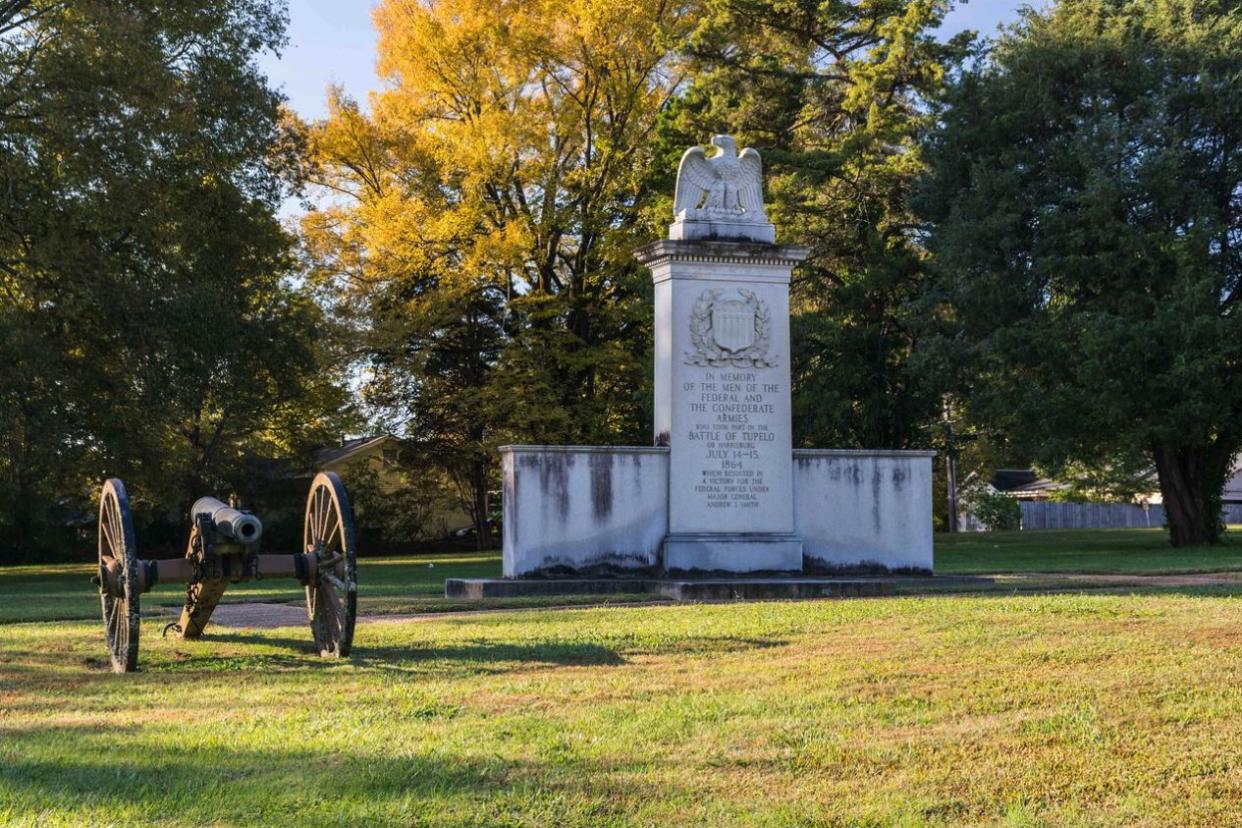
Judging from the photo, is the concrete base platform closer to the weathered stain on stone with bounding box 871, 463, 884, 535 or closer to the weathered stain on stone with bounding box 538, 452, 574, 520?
the weathered stain on stone with bounding box 538, 452, 574, 520

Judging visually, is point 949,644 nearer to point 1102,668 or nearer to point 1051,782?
point 1102,668

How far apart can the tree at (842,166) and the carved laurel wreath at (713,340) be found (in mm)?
16577

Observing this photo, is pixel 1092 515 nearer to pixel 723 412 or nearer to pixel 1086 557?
pixel 1086 557

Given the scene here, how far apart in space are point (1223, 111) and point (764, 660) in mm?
25079

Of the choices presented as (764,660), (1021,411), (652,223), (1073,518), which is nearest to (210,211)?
(652,223)

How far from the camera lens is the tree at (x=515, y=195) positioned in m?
37.3

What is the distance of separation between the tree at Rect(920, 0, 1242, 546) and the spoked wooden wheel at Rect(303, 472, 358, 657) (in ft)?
71.1

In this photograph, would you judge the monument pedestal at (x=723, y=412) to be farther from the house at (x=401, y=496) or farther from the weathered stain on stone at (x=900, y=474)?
the house at (x=401, y=496)

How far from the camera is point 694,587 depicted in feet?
54.5

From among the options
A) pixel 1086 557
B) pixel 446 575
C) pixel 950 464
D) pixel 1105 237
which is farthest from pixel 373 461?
pixel 1086 557

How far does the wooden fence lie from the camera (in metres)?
68.6

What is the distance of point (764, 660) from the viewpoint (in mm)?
10320

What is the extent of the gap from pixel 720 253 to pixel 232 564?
9254mm

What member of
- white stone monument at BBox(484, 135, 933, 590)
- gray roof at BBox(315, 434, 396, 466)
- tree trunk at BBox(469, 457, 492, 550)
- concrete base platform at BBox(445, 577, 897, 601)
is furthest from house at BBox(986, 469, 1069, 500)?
concrete base platform at BBox(445, 577, 897, 601)
